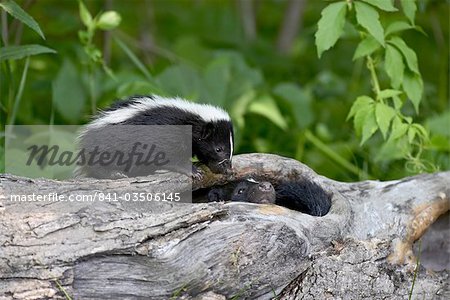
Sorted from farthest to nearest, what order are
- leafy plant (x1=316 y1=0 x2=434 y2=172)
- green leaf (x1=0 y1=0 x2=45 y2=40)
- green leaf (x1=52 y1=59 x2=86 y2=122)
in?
green leaf (x1=52 y1=59 x2=86 y2=122)
leafy plant (x1=316 y1=0 x2=434 y2=172)
green leaf (x1=0 y1=0 x2=45 y2=40)

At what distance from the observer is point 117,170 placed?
480 centimetres

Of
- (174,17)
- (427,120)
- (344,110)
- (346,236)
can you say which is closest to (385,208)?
(346,236)

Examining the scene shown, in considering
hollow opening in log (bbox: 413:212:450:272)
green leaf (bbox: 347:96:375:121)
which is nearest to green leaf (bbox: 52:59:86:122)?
green leaf (bbox: 347:96:375:121)

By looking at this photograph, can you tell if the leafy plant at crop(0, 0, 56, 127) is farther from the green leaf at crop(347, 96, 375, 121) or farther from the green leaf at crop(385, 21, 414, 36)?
the green leaf at crop(385, 21, 414, 36)

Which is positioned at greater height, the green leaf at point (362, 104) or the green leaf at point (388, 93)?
the green leaf at point (388, 93)

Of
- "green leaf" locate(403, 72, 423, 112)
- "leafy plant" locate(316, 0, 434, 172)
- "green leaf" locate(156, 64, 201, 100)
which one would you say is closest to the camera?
"leafy plant" locate(316, 0, 434, 172)

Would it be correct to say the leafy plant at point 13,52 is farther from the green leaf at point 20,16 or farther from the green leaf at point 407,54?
the green leaf at point 407,54

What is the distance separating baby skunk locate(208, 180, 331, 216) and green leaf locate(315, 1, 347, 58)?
0.80 m

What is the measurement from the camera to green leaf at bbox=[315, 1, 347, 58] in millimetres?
4767

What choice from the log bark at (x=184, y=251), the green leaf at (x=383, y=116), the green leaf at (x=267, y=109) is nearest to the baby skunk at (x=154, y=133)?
the log bark at (x=184, y=251)

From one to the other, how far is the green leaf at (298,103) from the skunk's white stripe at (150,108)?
2727 millimetres

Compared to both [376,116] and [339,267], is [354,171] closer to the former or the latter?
[376,116]

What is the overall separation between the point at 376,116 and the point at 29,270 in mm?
2326

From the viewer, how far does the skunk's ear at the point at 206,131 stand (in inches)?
195
